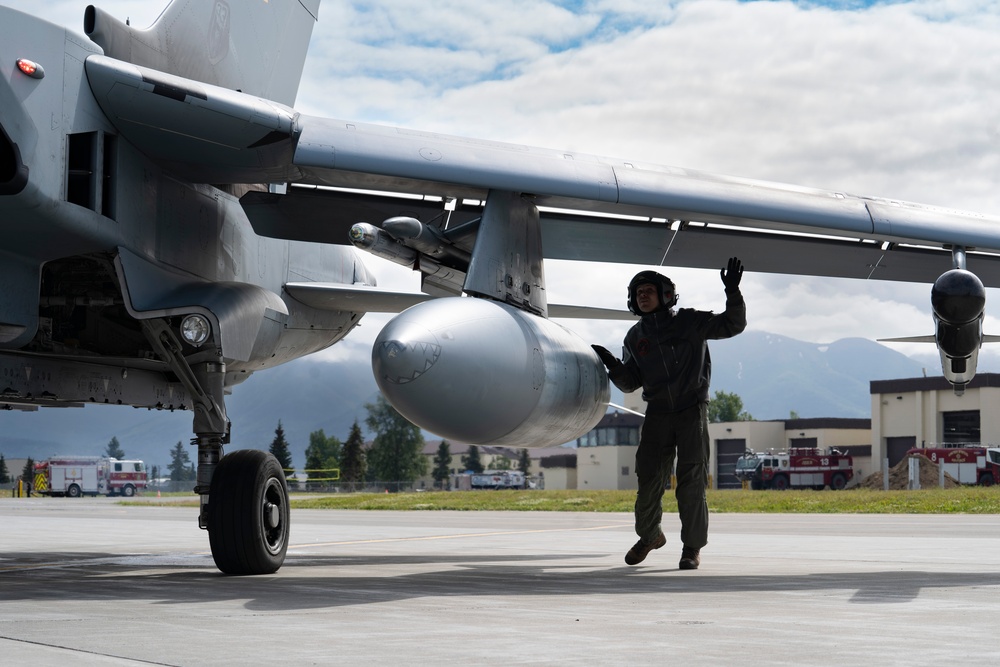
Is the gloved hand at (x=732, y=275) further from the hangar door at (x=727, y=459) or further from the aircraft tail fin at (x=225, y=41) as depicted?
the hangar door at (x=727, y=459)

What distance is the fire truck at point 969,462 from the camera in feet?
176

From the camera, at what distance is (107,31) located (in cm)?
815

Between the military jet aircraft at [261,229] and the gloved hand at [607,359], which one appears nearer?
the military jet aircraft at [261,229]

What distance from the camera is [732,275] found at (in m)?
8.72

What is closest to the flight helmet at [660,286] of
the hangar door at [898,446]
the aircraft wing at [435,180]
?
the aircraft wing at [435,180]

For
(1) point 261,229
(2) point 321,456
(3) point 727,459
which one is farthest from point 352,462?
(1) point 261,229

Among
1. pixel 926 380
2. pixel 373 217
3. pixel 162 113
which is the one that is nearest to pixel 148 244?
pixel 162 113

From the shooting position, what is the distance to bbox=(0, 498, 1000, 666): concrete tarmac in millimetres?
4539

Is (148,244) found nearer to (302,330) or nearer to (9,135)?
(9,135)

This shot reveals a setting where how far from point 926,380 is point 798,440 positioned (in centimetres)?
2196

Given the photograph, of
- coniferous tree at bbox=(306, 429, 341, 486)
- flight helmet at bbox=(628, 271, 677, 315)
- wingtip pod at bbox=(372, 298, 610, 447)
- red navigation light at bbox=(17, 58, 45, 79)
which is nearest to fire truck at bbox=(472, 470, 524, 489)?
coniferous tree at bbox=(306, 429, 341, 486)

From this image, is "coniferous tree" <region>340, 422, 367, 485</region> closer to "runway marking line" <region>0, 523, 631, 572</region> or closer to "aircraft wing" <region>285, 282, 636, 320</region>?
"runway marking line" <region>0, 523, 631, 572</region>

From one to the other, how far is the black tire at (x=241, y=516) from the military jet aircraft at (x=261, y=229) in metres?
0.02

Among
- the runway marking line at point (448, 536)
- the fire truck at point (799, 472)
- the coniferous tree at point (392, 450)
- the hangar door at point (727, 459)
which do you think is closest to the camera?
the runway marking line at point (448, 536)
